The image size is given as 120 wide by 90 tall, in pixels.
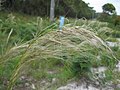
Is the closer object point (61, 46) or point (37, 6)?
point (61, 46)

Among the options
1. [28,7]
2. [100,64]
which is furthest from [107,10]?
[100,64]

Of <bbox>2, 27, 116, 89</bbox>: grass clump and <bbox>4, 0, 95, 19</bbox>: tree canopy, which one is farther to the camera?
<bbox>4, 0, 95, 19</bbox>: tree canopy

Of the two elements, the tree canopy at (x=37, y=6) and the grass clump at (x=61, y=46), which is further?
the tree canopy at (x=37, y=6)

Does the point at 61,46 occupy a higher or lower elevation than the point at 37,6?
higher

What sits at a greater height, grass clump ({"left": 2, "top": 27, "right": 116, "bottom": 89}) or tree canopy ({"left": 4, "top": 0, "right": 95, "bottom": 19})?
grass clump ({"left": 2, "top": 27, "right": 116, "bottom": 89})

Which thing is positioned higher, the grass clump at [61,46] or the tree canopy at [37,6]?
the grass clump at [61,46]

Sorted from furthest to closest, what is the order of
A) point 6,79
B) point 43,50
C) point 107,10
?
point 107,10 < point 6,79 < point 43,50

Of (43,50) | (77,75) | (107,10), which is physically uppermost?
(43,50)

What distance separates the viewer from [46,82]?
364cm

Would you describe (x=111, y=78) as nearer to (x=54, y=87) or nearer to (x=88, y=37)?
(x=54, y=87)

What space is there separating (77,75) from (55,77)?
32cm

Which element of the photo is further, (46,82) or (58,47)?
(46,82)

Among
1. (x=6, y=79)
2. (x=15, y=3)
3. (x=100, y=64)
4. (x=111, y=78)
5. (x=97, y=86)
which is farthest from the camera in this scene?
(x=15, y=3)

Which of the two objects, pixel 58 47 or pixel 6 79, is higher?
pixel 58 47
